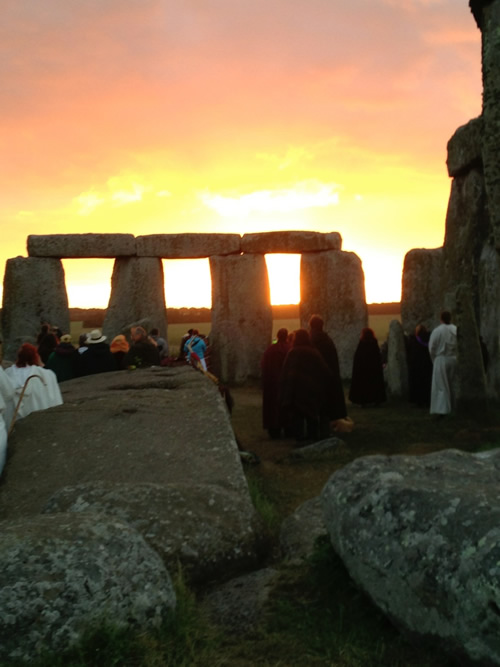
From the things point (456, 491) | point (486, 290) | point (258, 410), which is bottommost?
point (258, 410)

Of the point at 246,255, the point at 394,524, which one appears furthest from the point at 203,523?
the point at 246,255

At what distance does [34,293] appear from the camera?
18719mm

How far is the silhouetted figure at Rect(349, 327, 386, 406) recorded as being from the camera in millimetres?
13750

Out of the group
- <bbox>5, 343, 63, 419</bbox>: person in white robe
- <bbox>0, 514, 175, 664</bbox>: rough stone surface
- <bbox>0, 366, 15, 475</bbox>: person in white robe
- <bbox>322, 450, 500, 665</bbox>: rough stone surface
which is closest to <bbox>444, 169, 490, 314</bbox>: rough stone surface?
<bbox>5, 343, 63, 419</bbox>: person in white robe

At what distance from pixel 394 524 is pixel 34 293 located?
16.1 meters

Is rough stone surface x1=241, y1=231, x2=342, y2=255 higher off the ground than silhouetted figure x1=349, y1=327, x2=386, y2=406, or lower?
higher

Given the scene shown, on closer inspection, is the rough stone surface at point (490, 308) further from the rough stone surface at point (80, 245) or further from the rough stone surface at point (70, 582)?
the rough stone surface at point (80, 245)

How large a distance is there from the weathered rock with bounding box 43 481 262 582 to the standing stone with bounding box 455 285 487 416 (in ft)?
20.6

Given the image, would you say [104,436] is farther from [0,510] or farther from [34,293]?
→ [34,293]

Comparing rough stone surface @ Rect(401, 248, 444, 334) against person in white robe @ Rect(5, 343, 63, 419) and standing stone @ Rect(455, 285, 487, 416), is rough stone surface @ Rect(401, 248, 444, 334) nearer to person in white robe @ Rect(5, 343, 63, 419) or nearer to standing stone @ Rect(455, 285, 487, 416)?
standing stone @ Rect(455, 285, 487, 416)

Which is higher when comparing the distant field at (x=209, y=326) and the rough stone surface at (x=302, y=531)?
the distant field at (x=209, y=326)

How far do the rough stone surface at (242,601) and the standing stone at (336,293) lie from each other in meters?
14.1

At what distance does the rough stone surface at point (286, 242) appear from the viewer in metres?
18.8

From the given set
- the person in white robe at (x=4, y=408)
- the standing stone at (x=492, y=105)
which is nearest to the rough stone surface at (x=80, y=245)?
the person in white robe at (x=4, y=408)
